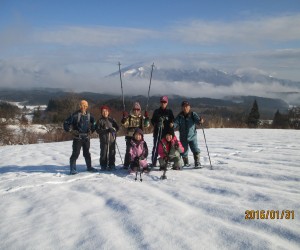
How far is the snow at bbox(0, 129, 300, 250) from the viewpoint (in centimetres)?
375

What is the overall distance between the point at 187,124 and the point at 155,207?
3237mm

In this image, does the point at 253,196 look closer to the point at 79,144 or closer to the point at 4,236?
the point at 4,236

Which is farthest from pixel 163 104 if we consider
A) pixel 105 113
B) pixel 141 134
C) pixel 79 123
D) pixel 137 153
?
pixel 79 123

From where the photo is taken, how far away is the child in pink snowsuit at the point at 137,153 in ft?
23.8

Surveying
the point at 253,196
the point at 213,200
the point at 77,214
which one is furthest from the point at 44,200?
the point at 253,196

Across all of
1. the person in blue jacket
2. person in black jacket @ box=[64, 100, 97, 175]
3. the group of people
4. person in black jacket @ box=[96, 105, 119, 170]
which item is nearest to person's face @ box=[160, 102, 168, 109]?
the group of people

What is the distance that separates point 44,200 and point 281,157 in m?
6.00

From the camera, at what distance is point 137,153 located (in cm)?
743

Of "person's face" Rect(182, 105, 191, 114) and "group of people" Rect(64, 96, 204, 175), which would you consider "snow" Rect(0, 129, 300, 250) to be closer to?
"group of people" Rect(64, 96, 204, 175)

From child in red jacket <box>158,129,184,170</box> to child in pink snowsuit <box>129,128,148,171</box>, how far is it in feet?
1.37

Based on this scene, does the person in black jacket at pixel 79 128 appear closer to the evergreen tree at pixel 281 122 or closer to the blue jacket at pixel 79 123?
the blue jacket at pixel 79 123

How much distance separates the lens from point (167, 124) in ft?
25.1

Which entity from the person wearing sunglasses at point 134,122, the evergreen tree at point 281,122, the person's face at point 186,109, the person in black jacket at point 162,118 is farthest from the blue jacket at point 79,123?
the evergreen tree at point 281,122

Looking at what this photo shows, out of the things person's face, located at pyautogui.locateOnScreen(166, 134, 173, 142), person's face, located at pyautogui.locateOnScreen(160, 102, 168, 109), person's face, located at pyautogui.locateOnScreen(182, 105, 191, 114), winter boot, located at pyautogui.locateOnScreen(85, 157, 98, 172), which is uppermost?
person's face, located at pyautogui.locateOnScreen(160, 102, 168, 109)
